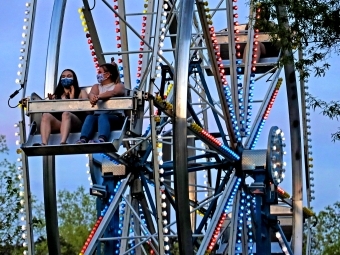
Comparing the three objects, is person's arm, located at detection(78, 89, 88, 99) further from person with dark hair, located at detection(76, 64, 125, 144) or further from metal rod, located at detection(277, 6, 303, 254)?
metal rod, located at detection(277, 6, 303, 254)

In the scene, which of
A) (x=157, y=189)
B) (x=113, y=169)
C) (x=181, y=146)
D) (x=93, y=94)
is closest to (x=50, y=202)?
(x=113, y=169)

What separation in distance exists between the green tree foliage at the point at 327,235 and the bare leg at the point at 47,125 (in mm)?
29711

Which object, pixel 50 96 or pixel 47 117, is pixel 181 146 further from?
pixel 50 96

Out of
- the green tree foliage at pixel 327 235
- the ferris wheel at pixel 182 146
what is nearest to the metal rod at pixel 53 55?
the ferris wheel at pixel 182 146

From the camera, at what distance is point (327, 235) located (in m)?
53.9

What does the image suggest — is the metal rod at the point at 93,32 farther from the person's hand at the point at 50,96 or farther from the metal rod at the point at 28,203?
the metal rod at the point at 28,203

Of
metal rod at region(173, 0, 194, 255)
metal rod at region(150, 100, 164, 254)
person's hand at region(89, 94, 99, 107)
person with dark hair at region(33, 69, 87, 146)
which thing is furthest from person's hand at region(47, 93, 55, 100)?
metal rod at region(173, 0, 194, 255)

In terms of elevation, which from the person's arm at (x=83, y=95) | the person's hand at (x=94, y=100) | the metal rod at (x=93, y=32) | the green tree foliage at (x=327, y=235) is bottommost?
the green tree foliage at (x=327, y=235)

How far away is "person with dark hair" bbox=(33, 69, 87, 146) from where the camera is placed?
19.5m

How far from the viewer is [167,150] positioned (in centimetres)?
2830

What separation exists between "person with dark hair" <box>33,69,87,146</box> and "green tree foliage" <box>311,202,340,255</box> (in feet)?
95.9

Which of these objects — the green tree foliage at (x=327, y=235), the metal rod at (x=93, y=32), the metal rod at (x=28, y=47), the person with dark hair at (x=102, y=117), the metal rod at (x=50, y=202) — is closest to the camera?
the person with dark hair at (x=102, y=117)

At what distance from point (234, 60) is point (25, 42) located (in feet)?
16.3

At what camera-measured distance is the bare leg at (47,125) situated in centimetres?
1952
